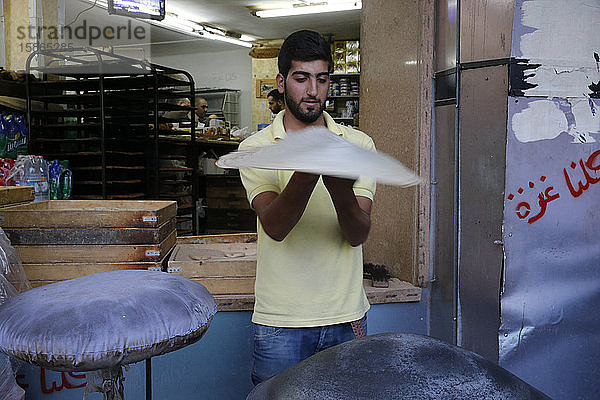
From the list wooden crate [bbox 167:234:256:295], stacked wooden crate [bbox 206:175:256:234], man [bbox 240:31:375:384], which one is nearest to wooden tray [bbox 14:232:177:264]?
wooden crate [bbox 167:234:256:295]

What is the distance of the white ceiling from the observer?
8.70 m

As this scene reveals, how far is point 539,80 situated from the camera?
7.84 ft

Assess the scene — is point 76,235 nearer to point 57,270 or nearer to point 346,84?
point 57,270

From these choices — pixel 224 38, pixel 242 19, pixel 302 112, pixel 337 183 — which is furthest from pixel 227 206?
pixel 337 183

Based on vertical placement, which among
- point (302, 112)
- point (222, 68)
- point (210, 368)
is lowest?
point (210, 368)

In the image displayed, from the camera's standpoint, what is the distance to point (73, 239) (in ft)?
8.15

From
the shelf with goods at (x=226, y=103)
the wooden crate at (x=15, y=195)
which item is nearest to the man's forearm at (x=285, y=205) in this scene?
the wooden crate at (x=15, y=195)

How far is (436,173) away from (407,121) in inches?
12.2

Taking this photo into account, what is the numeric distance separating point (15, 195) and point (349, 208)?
1844 millimetres

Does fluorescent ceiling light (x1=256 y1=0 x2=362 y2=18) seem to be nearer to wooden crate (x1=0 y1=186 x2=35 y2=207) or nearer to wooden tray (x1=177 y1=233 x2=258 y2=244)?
wooden tray (x1=177 y1=233 x2=258 y2=244)

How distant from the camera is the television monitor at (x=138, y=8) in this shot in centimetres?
567

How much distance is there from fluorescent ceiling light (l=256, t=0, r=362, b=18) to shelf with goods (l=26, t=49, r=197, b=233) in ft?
12.2

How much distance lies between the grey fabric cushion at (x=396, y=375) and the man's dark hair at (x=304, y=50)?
0.92 metres

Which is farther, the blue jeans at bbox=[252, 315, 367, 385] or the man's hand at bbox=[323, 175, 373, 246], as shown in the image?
the blue jeans at bbox=[252, 315, 367, 385]
